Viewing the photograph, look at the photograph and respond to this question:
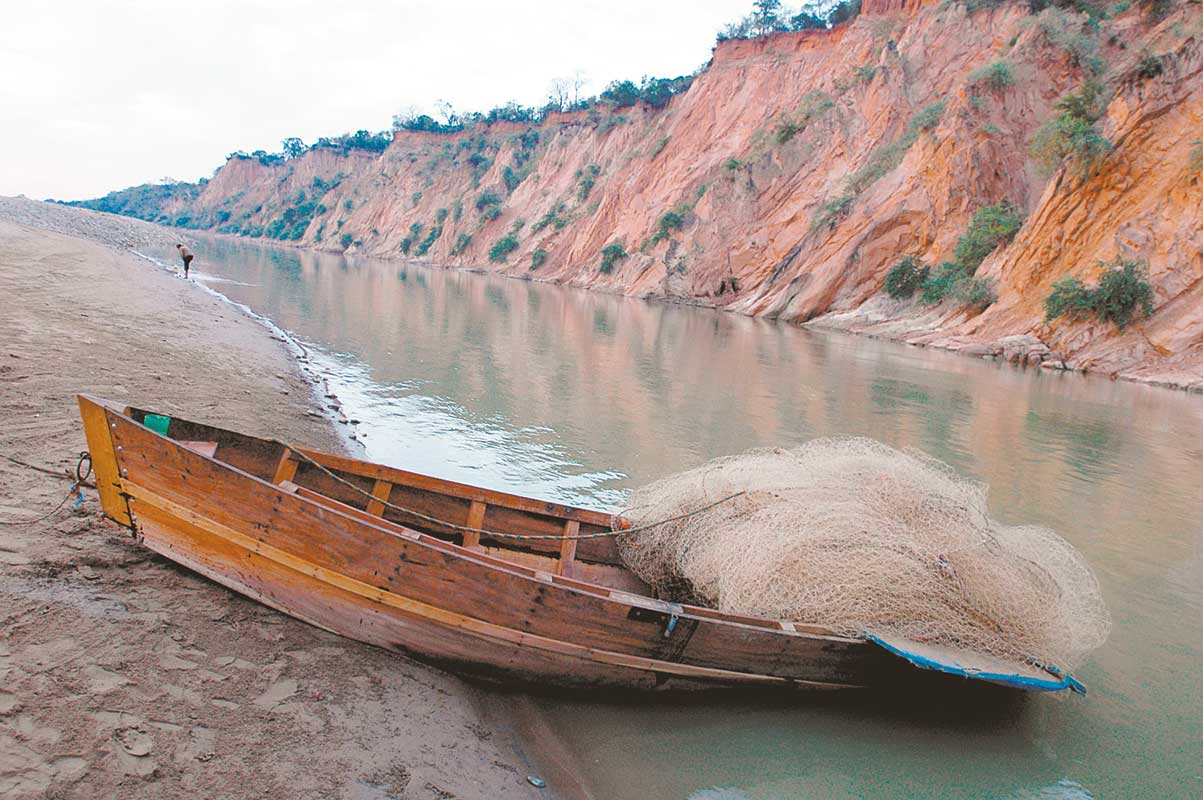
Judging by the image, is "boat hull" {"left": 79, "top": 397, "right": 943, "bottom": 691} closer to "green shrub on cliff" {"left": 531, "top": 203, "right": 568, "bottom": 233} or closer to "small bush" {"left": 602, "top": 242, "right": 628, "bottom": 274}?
"small bush" {"left": 602, "top": 242, "right": 628, "bottom": 274}

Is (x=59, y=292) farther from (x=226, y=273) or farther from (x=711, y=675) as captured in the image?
(x=226, y=273)

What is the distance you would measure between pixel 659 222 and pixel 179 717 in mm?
43146

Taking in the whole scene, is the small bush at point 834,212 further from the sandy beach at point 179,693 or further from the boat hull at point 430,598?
the sandy beach at point 179,693

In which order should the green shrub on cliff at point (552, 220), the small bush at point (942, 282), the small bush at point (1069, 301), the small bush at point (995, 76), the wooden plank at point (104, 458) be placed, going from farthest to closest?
the green shrub on cliff at point (552, 220) → the small bush at point (995, 76) → the small bush at point (942, 282) → the small bush at point (1069, 301) → the wooden plank at point (104, 458)

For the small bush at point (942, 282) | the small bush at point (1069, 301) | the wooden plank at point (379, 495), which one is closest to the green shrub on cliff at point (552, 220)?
the small bush at point (942, 282)

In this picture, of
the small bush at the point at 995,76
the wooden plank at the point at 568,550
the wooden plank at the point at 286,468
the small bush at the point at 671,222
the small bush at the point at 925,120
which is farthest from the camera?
the small bush at the point at 671,222

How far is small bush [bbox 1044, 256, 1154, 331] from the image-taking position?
862 inches

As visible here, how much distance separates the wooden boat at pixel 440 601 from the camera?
3885 mm

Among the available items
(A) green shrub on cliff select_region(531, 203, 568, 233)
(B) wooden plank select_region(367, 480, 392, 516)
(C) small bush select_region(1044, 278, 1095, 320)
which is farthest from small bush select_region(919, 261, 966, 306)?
(A) green shrub on cliff select_region(531, 203, 568, 233)

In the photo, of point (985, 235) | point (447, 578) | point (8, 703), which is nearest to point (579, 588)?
point (447, 578)

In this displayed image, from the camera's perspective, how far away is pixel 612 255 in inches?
1853

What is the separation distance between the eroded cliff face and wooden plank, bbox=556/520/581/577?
23.0m

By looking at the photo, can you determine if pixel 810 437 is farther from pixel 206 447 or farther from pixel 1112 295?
pixel 1112 295

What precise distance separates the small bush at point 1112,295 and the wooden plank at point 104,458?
2633 cm
